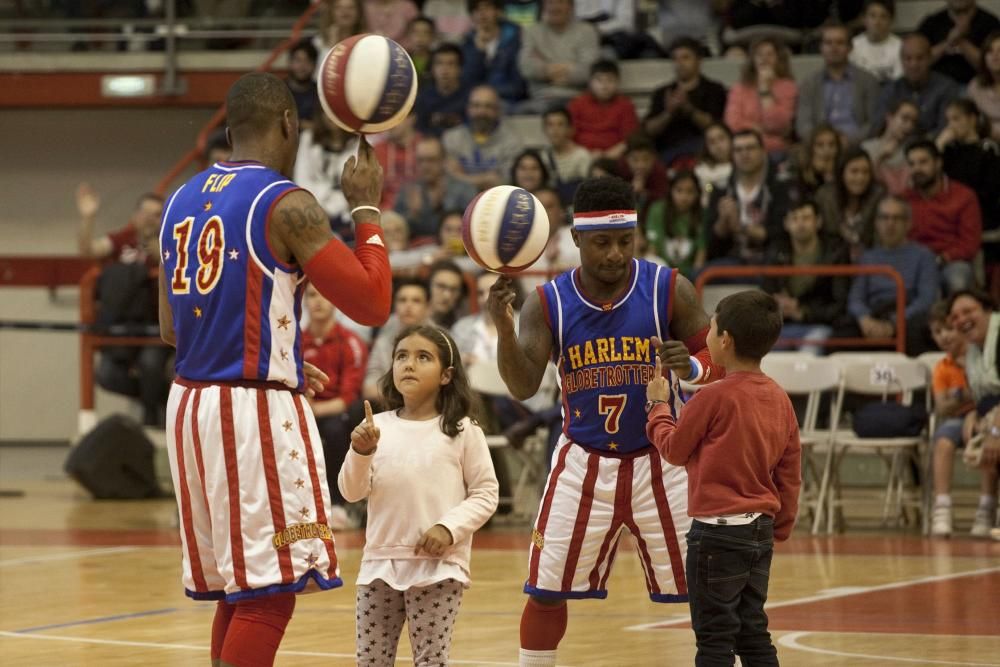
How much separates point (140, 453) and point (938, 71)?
8.08m

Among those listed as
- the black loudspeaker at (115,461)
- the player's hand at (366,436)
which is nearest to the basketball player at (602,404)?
the player's hand at (366,436)

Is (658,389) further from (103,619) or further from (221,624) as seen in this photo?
(103,619)

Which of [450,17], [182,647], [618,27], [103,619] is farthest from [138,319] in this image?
[182,647]

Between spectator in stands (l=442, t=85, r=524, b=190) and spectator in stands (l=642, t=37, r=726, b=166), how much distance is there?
136 cm

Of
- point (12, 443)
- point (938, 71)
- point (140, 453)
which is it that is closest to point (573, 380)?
point (140, 453)

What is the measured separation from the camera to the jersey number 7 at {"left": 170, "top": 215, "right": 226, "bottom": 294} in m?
4.80

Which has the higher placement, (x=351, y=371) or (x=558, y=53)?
(x=558, y=53)

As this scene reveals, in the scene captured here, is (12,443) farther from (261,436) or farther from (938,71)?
(261,436)

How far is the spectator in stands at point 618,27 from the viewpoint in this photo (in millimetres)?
17422

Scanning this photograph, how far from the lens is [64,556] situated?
1114cm

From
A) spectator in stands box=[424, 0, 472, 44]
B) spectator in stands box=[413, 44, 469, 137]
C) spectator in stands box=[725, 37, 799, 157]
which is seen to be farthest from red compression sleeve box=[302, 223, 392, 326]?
spectator in stands box=[424, 0, 472, 44]

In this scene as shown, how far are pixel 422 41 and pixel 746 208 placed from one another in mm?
4600

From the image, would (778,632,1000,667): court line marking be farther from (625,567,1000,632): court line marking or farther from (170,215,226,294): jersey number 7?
(170,215,226,294): jersey number 7

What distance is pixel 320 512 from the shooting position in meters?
4.87
